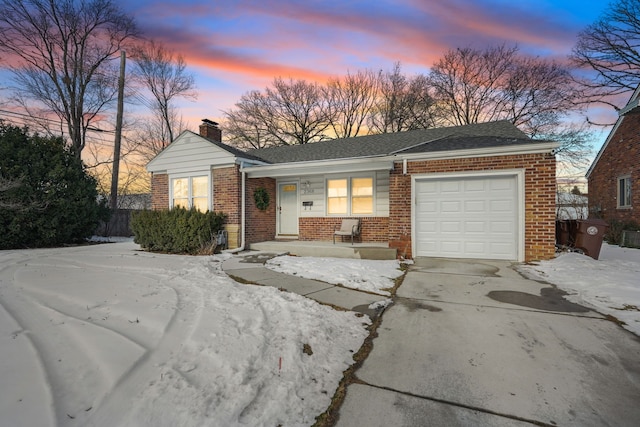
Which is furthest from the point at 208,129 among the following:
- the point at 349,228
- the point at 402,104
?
the point at 402,104

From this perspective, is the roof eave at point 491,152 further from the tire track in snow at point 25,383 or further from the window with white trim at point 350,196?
the tire track in snow at point 25,383

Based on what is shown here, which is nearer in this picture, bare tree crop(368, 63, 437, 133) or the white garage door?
the white garage door

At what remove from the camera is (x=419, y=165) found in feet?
24.9

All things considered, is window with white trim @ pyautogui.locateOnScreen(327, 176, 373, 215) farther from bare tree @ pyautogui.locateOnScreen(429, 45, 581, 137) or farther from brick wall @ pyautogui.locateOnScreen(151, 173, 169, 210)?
bare tree @ pyautogui.locateOnScreen(429, 45, 581, 137)

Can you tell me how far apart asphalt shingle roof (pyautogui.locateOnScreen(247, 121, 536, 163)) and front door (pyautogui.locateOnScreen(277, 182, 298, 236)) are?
41.7 inches

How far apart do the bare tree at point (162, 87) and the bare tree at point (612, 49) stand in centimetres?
2646

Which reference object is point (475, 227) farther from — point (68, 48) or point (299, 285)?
point (68, 48)

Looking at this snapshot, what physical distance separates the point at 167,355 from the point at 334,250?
19.4 feet

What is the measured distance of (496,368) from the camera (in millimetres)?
2400

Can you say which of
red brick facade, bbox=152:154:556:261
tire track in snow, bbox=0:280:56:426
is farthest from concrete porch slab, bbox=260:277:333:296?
red brick facade, bbox=152:154:556:261

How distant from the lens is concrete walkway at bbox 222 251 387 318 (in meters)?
4.01

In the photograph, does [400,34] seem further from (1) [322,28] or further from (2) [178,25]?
(2) [178,25]

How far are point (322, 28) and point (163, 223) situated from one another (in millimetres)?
8482

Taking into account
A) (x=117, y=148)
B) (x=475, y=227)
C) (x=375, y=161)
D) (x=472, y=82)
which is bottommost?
(x=475, y=227)
